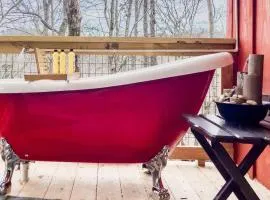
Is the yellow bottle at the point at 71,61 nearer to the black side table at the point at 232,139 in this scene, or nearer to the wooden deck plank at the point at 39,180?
the wooden deck plank at the point at 39,180

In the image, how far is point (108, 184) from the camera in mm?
2787

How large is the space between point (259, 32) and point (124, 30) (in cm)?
163

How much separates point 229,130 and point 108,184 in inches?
58.3

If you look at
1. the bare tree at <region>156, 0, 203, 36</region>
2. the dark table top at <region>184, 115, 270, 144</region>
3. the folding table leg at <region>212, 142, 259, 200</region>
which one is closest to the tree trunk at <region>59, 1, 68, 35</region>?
the bare tree at <region>156, 0, 203, 36</region>

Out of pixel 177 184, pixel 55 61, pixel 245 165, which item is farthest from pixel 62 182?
pixel 245 165

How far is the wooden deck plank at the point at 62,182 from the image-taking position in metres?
2.54

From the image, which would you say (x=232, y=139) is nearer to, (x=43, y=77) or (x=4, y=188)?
(x=43, y=77)

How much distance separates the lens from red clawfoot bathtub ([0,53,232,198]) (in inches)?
84.6

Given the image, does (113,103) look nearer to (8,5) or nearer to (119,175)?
(119,175)

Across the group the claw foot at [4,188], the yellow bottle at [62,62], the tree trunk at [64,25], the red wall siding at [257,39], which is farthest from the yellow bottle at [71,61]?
the red wall siding at [257,39]

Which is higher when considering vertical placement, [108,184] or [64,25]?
[64,25]

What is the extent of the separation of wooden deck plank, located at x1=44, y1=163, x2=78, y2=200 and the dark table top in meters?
1.08

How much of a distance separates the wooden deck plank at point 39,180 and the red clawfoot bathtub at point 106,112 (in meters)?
0.28

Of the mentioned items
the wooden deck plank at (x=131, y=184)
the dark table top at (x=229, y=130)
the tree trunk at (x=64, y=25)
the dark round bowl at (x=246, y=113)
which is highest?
the tree trunk at (x=64, y=25)
